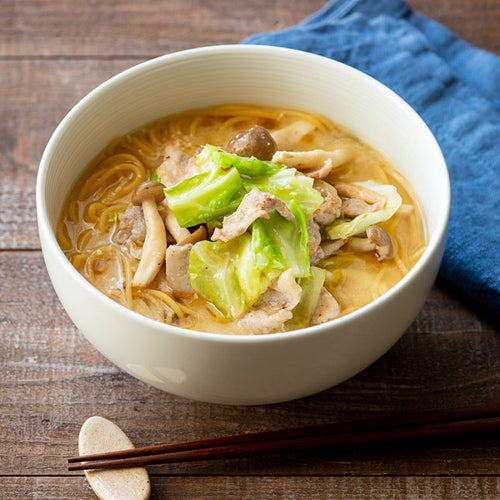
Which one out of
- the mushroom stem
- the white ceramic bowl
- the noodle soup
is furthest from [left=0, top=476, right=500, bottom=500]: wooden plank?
the mushroom stem

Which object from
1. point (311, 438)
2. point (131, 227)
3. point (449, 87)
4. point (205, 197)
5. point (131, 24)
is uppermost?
point (205, 197)

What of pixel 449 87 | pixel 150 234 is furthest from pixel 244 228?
pixel 449 87

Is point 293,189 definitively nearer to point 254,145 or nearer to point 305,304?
point 254,145

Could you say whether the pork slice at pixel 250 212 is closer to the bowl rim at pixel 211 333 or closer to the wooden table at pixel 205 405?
the bowl rim at pixel 211 333

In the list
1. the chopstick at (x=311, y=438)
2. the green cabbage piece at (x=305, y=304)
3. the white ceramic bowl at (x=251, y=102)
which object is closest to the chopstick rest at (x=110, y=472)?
the chopstick at (x=311, y=438)

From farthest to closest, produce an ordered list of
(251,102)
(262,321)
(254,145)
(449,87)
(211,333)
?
(449,87), (251,102), (254,145), (262,321), (211,333)

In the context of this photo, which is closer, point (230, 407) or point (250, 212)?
point (250, 212)

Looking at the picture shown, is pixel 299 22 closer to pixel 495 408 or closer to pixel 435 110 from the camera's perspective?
pixel 435 110

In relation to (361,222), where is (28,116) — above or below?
below
